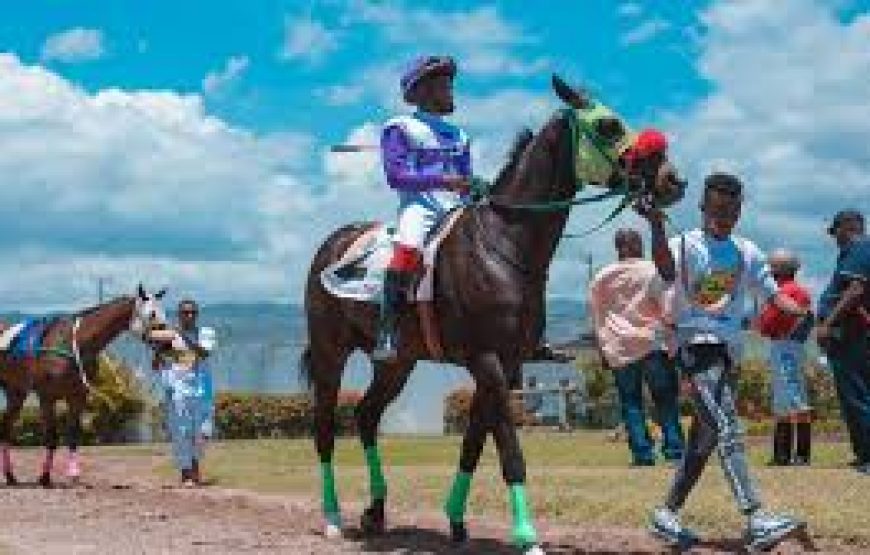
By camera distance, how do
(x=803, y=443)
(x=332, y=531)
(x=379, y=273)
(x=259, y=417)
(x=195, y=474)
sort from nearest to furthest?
(x=379, y=273)
(x=332, y=531)
(x=803, y=443)
(x=195, y=474)
(x=259, y=417)

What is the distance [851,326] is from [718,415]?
574 cm

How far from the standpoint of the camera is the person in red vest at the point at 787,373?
51.0 feet

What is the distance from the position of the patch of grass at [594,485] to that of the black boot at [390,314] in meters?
2.24

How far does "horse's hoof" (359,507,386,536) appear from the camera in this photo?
10.9 meters

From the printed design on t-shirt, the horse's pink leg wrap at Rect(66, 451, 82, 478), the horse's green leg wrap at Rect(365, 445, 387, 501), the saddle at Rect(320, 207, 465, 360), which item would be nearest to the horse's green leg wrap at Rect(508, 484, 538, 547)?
the saddle at Rect(320, 207, 465, 360)

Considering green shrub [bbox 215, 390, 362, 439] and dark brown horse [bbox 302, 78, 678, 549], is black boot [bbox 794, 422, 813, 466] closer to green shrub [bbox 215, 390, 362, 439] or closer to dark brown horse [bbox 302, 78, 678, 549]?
dark brown horse [bbox 302, 78, 678, 549]

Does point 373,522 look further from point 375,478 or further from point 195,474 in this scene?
point 195,474

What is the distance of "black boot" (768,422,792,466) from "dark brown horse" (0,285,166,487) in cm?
667

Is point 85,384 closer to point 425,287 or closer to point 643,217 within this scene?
point 425,287

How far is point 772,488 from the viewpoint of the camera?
482 inches

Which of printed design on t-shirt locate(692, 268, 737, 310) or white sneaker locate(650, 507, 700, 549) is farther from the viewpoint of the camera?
white sneaker locate(650, 507, 700, 549)

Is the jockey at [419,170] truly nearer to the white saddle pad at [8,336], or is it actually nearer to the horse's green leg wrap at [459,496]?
the horse's green leg wrap at [459,496]

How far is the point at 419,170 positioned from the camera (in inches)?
390

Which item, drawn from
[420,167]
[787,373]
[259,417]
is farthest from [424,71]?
[259,417]
